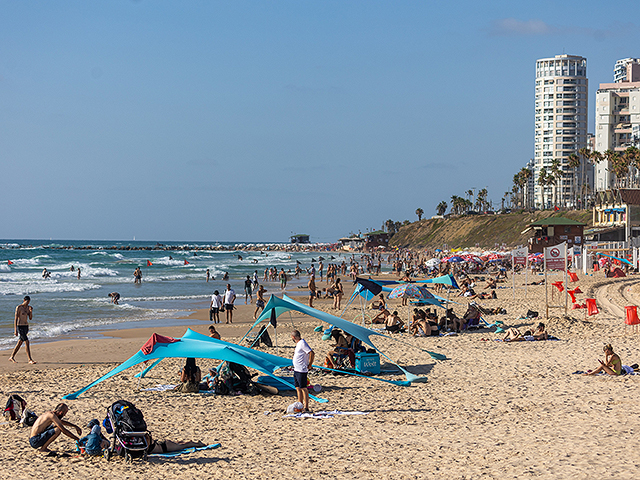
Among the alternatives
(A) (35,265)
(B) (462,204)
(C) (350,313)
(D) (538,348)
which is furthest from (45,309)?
(B) (462,204)

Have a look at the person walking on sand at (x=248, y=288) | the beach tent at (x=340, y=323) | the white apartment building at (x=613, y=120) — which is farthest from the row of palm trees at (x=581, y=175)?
the beach tent at (x=340, y=323)

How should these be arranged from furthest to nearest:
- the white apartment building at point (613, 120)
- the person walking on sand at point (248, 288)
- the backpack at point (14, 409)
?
the white apartment building at point (613, 120), the person walking on sand at point (248, 288), the backpack at point (14, 409)

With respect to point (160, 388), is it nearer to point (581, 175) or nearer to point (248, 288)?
point (248, 288)

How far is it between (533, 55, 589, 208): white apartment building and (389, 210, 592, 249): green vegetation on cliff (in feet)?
69.3

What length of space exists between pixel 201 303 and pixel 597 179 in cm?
9496

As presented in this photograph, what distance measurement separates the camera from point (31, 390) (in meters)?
11.1

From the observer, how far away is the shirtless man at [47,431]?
7727 mm

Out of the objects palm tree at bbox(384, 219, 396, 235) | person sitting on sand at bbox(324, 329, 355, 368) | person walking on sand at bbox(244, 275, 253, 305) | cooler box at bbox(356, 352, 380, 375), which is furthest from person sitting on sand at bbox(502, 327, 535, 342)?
palm tree at bbox(384, 219, 396, 235)

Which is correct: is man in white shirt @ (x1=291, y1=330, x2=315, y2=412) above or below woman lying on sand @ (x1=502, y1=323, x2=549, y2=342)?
above

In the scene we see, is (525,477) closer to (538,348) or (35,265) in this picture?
(538,348)

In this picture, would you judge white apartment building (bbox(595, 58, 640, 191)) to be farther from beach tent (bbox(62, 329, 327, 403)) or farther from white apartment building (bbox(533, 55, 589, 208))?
beach tent (bbox(62, 329, 327, 403))

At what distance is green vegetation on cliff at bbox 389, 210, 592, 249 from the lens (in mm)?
84525

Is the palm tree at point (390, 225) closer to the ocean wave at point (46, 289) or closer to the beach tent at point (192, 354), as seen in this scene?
the ocean wave at point (46, 289)

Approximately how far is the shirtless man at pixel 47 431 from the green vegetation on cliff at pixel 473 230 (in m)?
74.0
